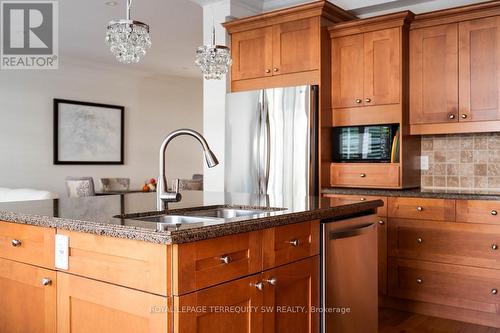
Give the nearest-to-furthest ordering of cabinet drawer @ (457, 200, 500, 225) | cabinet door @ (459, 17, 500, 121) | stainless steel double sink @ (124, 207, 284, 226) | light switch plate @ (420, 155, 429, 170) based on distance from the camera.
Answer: stainless steel double sink @ (124, 207, 284, 226) → cabinet drawer @ (457, 200, 500, 225) → cabinet door @ (459, 17, 500, 121) → light switch plate @ (420, 155, 429, 170)

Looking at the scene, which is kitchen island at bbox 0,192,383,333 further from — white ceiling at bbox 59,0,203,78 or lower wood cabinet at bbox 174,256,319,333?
white ceiling at bbox 59,0,203,78

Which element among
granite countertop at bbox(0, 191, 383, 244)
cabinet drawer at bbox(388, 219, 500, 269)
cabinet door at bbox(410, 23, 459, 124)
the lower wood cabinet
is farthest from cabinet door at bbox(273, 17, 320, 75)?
the lower wood cabinet

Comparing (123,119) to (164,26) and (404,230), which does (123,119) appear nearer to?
(164,26)

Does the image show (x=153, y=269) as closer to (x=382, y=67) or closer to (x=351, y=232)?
(x=351, y=232)

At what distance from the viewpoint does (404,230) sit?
11.5ft

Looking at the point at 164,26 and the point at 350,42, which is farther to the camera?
the point at 164,26

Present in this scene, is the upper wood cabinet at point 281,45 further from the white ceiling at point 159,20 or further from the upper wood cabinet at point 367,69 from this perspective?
the white ceiling at point 159,20

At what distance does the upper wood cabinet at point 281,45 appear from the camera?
3961mm

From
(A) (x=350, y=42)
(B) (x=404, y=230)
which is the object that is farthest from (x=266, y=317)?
(A) (x=350, y=42)

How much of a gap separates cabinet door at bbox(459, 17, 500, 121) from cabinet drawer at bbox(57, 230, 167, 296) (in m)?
2.95

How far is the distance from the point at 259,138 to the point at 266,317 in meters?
2.56

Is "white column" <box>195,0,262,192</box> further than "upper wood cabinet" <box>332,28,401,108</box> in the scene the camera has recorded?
Yes

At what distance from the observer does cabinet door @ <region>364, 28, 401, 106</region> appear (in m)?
3.74

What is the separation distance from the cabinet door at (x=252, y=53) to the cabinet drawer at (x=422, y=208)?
159 cm
